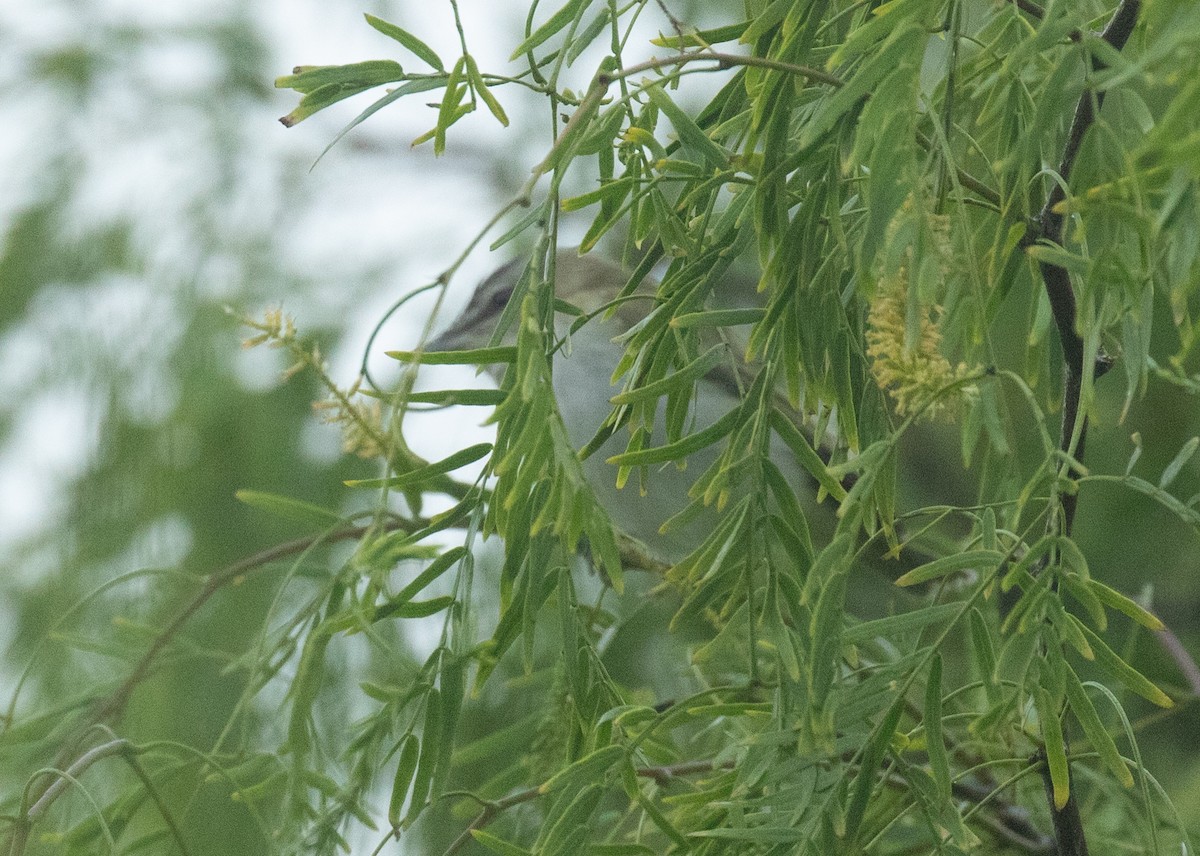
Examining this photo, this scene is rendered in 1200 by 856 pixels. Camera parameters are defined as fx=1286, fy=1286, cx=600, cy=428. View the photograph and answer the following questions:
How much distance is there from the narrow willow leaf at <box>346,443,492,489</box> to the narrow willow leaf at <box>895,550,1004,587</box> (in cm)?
26

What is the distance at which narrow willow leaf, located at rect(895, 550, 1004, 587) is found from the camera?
72 cm

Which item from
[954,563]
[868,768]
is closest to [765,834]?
[868,768]

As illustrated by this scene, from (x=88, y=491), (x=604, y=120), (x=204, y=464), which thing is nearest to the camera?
(x=604, y=120)

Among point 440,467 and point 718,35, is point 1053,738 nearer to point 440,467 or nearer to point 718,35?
point 440,467

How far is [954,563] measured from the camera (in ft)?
2.37

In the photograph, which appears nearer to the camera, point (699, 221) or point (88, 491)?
point (699, 221)

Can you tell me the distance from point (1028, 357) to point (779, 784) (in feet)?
1.05

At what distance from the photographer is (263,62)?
9.17 ft

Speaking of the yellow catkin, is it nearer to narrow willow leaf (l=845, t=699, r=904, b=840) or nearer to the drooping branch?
the drooping branch

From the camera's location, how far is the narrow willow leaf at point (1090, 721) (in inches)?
27.9

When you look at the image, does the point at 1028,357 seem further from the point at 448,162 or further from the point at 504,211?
the point at 448,162

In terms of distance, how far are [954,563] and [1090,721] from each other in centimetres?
12

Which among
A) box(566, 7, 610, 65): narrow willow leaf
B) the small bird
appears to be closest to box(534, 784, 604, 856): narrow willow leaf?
box(566, 7, 610, 65): narrow willow leaf

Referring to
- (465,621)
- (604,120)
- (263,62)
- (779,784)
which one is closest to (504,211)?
(604,120)
